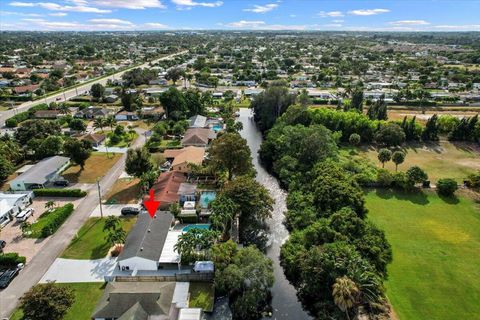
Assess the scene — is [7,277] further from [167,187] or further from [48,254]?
[167,187]

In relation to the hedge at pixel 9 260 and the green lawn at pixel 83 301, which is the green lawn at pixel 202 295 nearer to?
the green lawn at pixel 83 301

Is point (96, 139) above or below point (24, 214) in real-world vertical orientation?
above

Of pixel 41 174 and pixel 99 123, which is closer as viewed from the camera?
pixel 41 174

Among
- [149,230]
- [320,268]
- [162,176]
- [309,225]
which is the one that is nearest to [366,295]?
[320,268]

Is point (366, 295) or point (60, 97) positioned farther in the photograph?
point (60, 97)

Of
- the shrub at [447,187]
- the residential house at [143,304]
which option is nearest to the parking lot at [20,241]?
the residential house at [143,304]

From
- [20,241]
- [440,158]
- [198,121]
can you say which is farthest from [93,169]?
[440,158]

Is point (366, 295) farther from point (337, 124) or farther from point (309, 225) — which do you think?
point (337, 124)
